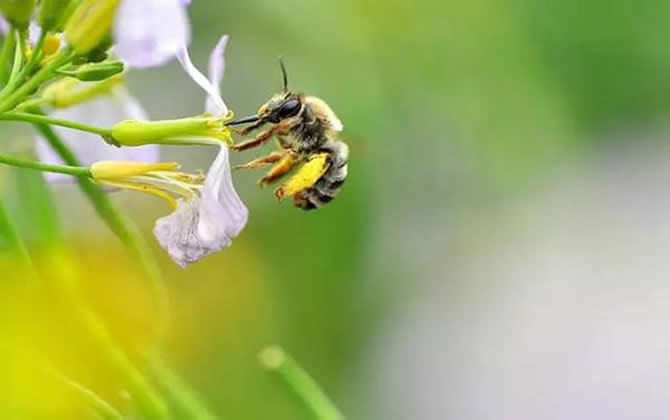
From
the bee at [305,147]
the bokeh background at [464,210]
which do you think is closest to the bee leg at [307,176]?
the bee at [305,147]

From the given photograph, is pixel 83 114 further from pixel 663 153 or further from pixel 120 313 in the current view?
pixel 663 153

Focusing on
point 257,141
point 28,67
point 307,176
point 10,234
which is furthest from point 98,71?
point 307,176

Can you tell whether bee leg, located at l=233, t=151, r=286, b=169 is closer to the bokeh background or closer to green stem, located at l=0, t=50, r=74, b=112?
green stem, located at l=0, t=50, r=74, b=112

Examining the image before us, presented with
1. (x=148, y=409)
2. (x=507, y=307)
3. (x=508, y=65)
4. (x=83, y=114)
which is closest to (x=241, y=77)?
(x=508, y=65)

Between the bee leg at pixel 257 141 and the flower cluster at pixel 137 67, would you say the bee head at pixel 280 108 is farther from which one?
the flower cluster at pixel 137 67

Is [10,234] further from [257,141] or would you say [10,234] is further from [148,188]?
[257,141]

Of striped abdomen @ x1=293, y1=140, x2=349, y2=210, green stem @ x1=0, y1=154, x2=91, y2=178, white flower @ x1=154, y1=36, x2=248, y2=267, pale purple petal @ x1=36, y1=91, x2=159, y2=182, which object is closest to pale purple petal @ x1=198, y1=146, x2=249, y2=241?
white flower @ x1=154, y1=36, x2=248, y2=267
